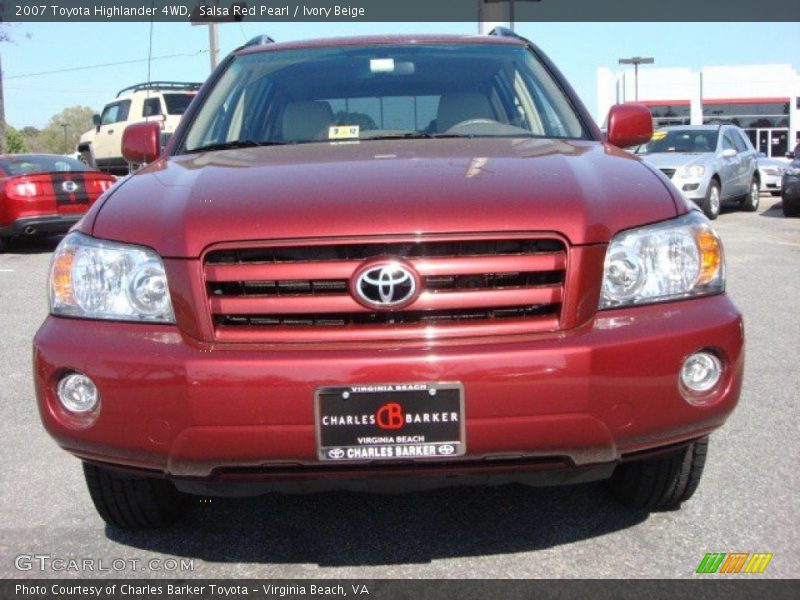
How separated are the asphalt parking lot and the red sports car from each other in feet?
27.5

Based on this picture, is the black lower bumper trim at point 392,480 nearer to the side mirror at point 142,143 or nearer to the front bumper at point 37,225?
the side mirror at point 142,143

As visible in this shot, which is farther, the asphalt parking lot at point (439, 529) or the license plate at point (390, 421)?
the asphalt parking lot at point (439, 529)

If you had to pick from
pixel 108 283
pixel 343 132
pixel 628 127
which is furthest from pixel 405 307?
pixel 628 127

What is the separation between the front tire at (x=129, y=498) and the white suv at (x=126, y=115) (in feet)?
54.2

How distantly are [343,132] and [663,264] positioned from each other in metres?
1.56

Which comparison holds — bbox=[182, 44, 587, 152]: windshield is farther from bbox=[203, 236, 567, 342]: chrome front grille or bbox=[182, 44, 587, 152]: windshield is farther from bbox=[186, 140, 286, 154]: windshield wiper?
bbox=[203, 236, 567, 342]: chrome front grille

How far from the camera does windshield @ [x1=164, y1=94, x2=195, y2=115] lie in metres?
19.3

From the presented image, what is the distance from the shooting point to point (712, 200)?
15.0 meters

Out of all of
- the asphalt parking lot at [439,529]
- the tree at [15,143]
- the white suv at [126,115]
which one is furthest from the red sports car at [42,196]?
the tree at [15,143]

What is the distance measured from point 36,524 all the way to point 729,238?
1106 cm

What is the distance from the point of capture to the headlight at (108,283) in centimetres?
254

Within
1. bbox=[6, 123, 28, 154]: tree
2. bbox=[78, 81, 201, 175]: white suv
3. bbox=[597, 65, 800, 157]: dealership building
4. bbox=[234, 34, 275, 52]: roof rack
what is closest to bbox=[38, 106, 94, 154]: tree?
bbox=[6, 123, 28, 154]: tree

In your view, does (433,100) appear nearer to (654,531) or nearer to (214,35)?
(654,531)
